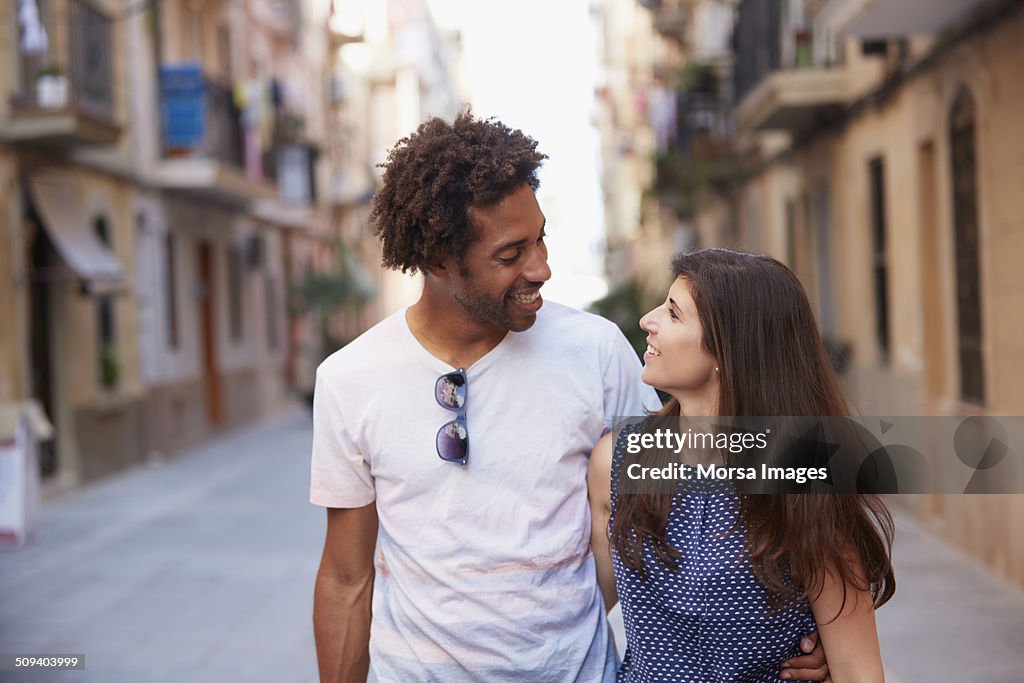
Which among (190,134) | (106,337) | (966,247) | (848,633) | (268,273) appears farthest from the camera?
(268,273)

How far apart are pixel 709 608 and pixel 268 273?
2422 centimetres

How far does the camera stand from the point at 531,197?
8.46ft

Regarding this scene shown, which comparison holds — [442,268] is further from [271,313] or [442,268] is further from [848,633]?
[271,313]

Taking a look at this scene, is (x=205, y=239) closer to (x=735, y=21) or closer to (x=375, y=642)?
(x=735, y=21)

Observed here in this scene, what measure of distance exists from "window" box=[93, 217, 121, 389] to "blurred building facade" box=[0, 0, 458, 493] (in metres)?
0.03

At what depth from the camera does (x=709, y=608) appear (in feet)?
7.28

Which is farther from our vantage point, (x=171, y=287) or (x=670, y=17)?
(x=670, y=17)

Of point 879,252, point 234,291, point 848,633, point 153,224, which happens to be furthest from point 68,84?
point 848,633

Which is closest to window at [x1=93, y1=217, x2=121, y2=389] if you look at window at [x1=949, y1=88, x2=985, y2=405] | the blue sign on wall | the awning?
the awning

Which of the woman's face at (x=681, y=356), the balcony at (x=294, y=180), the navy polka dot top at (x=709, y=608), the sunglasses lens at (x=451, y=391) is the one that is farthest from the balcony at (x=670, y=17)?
the navy polka dot top at (x=709, y=608)

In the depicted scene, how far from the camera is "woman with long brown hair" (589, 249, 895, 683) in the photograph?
2150 millimetres

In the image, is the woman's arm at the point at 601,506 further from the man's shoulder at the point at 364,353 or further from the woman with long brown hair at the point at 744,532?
the man's shoulder at the point at 364,353

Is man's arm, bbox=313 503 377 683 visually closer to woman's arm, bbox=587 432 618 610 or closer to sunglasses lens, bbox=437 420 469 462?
sunglasses lens, bbox=437 420 469 462

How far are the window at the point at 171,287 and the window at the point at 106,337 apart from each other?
2413mm
